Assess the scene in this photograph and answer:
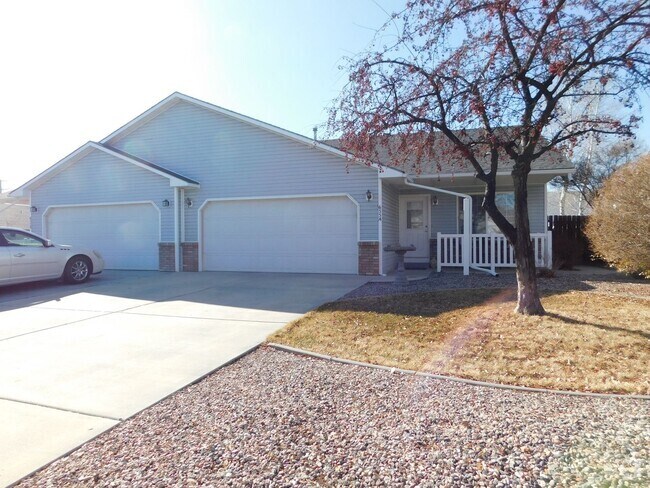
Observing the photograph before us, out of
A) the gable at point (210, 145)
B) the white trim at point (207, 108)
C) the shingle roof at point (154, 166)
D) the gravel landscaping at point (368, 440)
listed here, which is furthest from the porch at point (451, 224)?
the gravel landscaping at point (368, 440)

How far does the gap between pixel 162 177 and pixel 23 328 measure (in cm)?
798

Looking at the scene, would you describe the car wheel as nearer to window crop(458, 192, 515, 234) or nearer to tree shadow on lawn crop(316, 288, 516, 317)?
tree shadow on lawn crop(316, 288, 516, 317)

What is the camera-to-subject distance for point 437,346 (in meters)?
4.89

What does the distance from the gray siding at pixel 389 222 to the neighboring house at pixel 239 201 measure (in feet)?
0.20

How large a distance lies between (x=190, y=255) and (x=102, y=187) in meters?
3.93

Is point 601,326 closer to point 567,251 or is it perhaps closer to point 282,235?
point 282,235

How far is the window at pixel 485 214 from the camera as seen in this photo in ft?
45.7

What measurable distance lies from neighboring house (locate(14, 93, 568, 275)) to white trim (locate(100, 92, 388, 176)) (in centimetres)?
4

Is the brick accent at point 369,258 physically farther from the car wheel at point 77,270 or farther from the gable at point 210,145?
the car wheel at point 77,270

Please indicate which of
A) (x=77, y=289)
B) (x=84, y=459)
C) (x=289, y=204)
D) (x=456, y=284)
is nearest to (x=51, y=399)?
(x=84, y=459)

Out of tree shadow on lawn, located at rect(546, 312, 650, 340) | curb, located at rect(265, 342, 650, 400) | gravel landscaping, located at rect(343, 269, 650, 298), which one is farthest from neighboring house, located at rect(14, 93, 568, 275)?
curb, located at rect(265, 342, 650, 400)

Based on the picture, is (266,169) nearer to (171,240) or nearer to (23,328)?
(171,240)

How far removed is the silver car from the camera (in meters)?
9.11

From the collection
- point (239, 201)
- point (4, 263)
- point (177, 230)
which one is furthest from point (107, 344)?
point (177, 230)
